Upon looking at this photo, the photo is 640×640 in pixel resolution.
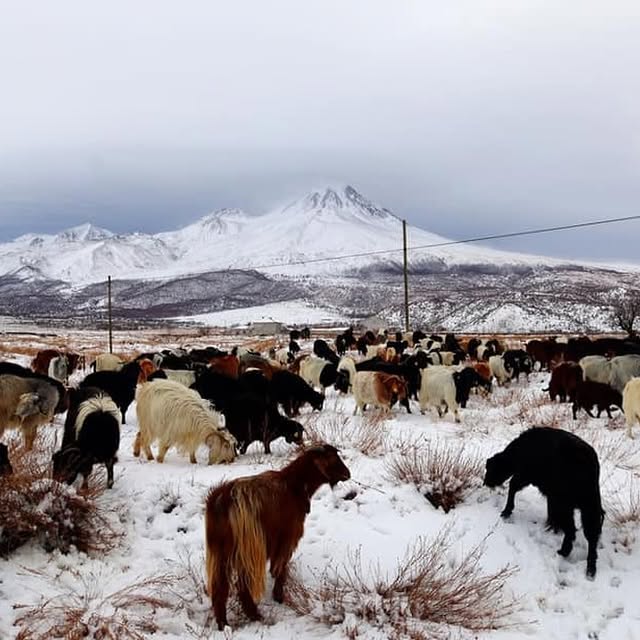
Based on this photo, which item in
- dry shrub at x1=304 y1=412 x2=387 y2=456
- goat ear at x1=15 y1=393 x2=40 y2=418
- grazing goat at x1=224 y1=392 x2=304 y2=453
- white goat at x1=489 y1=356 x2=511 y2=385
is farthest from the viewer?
white goat at x1=489 y1=356 x2=511 y2=385

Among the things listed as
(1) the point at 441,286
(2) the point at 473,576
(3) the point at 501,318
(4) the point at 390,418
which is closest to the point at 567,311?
(3) the point at 501,318

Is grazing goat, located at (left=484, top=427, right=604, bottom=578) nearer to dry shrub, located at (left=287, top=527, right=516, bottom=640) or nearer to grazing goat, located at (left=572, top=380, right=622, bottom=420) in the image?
dry shrub, located at (left=287, top=527, right=516, bottom=640)

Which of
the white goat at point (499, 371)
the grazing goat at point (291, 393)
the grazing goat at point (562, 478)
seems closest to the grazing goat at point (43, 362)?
the grazing goat at point (291, 393)

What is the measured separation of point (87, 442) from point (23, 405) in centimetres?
187

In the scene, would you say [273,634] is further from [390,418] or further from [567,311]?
[567,311]

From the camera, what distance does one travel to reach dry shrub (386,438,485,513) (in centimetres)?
655

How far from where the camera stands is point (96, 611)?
176 inches

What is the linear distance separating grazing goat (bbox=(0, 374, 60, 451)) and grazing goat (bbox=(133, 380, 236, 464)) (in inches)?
53.9

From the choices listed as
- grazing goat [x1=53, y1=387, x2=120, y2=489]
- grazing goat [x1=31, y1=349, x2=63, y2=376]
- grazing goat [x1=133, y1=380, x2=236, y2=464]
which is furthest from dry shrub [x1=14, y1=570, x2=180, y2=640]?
grazing goat [x1=31, y1=349, x2=63, y2=376]

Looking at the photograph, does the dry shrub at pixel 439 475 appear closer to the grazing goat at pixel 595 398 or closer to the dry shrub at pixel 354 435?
the dry shrub at pixel 354 435

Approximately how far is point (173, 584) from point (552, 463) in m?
3.65

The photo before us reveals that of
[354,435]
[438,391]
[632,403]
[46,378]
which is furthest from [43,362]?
[632,403]

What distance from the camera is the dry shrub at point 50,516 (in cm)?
516

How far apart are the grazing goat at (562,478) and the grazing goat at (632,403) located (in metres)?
3.75
